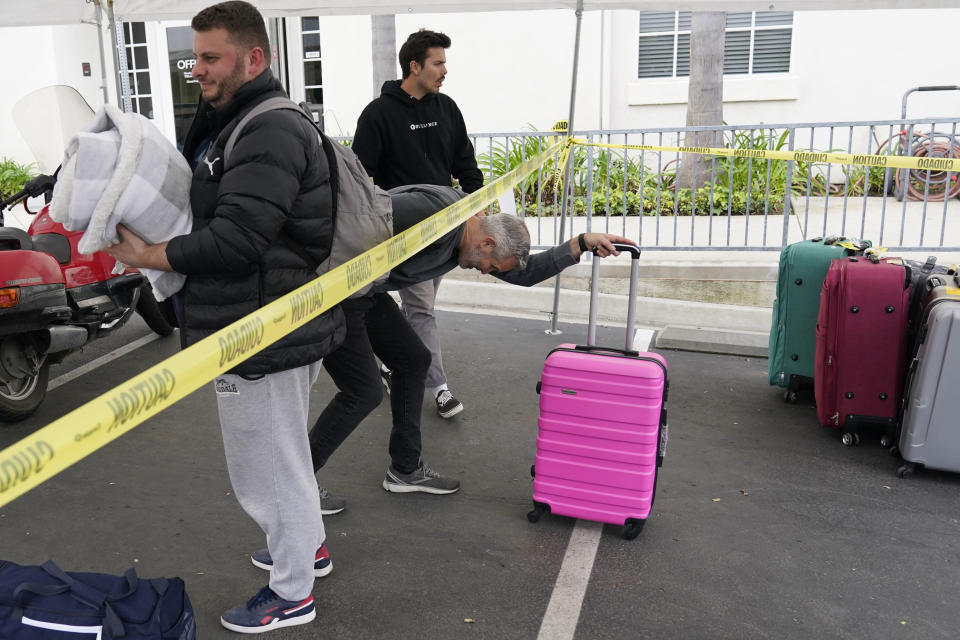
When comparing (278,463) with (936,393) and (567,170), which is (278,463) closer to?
(936,393)

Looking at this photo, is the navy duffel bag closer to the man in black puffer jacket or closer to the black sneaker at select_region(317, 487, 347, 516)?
the man in black puffer jacket

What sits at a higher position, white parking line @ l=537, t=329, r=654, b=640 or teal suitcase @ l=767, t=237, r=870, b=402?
teal suitcase @ l=767, t=237, r=870, b=402

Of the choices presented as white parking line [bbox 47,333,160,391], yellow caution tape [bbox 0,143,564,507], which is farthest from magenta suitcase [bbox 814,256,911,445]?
white parking line [bbox 47,333,160,391]

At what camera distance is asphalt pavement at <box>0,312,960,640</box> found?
9.61ft

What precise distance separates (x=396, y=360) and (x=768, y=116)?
913 centimetres

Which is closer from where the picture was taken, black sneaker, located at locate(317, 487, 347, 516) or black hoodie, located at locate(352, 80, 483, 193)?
black sneaker, located at locate(317, 487, 347, 516)

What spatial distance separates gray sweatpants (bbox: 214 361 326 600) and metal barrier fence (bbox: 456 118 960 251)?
4.54 m

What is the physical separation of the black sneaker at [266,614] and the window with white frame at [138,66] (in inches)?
442

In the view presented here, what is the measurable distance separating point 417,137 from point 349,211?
2.20 metres

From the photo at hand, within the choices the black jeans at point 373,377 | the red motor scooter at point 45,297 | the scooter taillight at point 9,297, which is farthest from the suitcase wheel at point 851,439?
the scooter taillight at point 9,297

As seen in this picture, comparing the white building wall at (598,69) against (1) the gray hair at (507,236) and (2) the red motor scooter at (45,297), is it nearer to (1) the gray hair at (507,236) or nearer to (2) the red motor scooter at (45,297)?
(2) the red motor scooter at (45,297)

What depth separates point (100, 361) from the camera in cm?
588

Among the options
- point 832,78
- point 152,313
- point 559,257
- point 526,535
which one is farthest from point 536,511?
point 832,78

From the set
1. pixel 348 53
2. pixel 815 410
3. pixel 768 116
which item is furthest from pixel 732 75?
pixel 815 410
